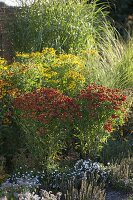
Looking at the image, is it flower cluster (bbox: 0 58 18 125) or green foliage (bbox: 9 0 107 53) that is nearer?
flower cluster (bbox: 0 58 18 125)

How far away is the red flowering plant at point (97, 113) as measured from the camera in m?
6.05

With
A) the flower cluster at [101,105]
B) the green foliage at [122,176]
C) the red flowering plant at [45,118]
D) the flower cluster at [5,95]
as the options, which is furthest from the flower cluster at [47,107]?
the green foliage at [122,176]

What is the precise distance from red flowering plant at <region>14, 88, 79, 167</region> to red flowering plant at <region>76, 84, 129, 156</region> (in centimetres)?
15

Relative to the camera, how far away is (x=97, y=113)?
20.0 feet

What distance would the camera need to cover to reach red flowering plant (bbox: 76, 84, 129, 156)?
6055mm

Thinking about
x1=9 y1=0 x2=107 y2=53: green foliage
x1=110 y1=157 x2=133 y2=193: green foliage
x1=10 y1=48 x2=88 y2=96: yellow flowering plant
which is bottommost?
x1=110 y1=157 x2=133 y2=193: green foliage

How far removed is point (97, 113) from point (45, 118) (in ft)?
2.10

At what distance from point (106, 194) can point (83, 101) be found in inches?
42.7

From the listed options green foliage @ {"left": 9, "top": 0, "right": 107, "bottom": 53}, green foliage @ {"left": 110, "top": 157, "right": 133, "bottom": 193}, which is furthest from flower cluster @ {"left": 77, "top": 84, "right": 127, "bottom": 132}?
green foliage @ {"left": 9, "top": 0, "right": 107, "bottom": 53}

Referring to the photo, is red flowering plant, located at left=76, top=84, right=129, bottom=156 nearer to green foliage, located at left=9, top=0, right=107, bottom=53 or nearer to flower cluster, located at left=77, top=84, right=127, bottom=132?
flower cluster, located at left=77, top=84, right=127, bottom=132

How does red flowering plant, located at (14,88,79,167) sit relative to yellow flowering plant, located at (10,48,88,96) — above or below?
below

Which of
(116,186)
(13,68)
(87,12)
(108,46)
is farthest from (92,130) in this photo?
(87,12)

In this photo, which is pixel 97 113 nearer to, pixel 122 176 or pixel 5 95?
pixel 122 176

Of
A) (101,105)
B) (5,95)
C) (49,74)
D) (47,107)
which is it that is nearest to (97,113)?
(101,105)
